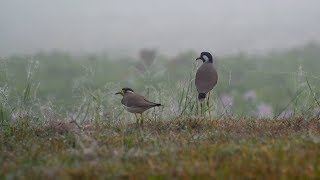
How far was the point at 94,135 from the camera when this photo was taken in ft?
25.2

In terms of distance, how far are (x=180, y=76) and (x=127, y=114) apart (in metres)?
7.85

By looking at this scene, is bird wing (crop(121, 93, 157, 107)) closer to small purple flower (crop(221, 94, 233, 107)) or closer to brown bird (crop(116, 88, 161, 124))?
brown bird (crop(116, 88, 161, 124))

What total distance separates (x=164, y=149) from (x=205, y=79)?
2.66 m

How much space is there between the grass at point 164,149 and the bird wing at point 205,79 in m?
0.62

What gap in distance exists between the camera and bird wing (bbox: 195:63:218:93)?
30.3ft

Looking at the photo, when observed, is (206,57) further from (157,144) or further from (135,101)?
(157,144)

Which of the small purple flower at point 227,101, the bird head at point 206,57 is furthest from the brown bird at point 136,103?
the small purple flower at point 227,101

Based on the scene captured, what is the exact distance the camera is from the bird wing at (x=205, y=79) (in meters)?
9.24

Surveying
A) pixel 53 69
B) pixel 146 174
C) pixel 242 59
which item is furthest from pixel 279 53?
pixel 146 174

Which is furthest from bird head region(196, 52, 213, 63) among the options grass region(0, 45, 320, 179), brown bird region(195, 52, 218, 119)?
grass region(0, 45, 320, 179)

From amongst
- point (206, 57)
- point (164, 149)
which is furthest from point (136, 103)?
point (164, 149)

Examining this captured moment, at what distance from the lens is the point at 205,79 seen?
9.26 meters

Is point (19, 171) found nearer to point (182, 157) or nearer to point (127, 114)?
point (182, 157)

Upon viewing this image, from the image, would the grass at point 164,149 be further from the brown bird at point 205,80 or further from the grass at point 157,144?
the brown bird at point 205,80
